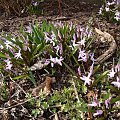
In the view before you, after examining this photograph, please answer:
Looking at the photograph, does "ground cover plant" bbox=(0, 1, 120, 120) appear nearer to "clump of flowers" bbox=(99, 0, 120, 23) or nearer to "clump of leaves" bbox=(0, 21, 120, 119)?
"clump of leaves" bbox=(0, 21, 120, 119)

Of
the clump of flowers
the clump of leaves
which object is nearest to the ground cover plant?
the clump of leaves

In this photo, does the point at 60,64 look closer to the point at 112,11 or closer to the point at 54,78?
the point at 54,78

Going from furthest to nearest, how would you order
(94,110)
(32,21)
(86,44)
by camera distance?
(32,21)
(86,44)
(94,110)

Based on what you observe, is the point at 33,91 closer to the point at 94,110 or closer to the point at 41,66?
the point at 41,66

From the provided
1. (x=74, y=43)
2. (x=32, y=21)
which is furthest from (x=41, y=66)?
(x=32, y=21)

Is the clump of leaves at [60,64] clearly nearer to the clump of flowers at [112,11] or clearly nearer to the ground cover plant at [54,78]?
the ground cover plant at [54,78]
